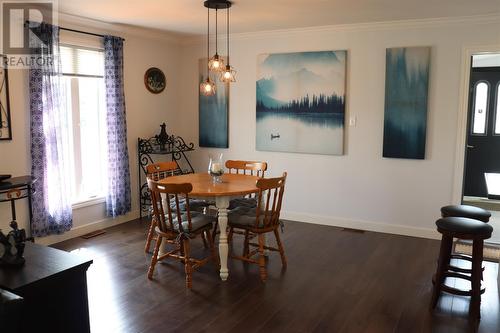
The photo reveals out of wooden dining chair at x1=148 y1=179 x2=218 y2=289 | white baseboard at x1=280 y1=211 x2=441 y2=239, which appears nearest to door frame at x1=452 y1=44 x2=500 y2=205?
white baseboard at x1=280 y1=211 x2=441 y2=239

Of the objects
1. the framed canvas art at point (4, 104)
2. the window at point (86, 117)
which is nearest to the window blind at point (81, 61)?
the window at point (86, 117)

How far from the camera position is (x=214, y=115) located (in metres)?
5.90

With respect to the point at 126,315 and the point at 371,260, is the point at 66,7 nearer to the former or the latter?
the point at 126,315

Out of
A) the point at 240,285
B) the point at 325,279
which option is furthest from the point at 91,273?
the point at 325,279

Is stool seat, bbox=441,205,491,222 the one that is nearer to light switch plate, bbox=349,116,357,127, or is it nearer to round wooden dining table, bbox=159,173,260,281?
round wooden dining table, bbox=159,173,260,281

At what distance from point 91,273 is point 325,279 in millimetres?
2005

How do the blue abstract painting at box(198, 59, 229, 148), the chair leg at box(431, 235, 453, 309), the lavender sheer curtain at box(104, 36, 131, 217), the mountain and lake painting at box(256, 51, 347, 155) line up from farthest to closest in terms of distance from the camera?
the blue abstract painting at box(198, 59, 229, 148)
the mountain and lake painting at box(256, 51, 347, 155)
the lavender sheer curtain at box(104, 36, 131, 217)
the chair leg at box(431, 235, 453, 309)

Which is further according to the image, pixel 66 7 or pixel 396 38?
pixel 396 38

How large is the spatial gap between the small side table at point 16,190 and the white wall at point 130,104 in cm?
12

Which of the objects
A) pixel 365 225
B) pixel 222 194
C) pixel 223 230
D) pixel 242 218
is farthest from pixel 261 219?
pixel 365 225

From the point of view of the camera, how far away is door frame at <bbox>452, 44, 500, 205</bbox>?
4.35 m

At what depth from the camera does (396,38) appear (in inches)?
184

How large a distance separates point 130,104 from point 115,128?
469 millimetres

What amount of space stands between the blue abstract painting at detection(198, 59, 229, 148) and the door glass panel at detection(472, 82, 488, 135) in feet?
13.2
